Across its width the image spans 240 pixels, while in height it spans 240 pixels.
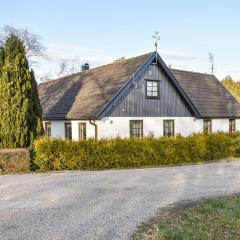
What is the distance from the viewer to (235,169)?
18.6 m

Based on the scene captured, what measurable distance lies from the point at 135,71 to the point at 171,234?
1820 centimetres

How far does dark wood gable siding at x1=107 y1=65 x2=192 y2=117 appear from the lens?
25.1 m

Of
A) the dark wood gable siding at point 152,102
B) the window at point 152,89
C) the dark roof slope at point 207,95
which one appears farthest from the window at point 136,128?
the dark roof slope at point 207,95

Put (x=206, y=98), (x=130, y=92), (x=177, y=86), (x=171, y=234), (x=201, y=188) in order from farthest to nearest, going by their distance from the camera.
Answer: (x=206, y=98), (x=177, y=86), (x=130, y=92), (x=201, y=188), (x=171, y=234)

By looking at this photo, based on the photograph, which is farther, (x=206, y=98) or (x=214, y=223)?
(x=206, y=98)

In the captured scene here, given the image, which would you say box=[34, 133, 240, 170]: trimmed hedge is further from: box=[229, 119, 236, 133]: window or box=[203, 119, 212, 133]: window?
box=[229, 119, 236, 133]: window

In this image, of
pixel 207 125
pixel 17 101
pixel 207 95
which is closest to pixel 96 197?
pixel 17 101

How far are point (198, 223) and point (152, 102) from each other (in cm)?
1794

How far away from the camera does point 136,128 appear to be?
1021 inches

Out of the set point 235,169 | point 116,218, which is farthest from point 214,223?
point 235,169

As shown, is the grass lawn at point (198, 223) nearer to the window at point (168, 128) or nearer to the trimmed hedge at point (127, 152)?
the trimmed hedge at point (127, 152)

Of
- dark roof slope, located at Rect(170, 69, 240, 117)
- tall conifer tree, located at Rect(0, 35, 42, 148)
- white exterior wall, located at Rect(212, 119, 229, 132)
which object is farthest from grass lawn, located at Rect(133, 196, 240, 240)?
white exterior wall, located at Rect(212, 119, 229, 132)

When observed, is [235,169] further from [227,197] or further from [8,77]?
[8,77]

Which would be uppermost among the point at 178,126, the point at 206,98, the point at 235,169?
the point at 206,98
